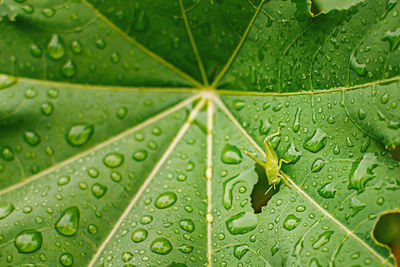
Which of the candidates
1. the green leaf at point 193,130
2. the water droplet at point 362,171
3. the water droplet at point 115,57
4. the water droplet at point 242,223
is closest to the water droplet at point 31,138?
the green leaf at point 193,130

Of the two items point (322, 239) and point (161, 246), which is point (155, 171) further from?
point (322, 239)

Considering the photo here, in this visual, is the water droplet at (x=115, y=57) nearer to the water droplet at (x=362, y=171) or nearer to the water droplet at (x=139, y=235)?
the water droplet at (x=139, y=235)

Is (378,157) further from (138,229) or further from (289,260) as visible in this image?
(138,229)

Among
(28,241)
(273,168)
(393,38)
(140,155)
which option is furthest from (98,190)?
(393,38)

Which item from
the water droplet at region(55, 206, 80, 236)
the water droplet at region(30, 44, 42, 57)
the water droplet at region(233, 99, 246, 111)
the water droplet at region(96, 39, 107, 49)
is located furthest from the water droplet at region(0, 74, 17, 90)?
the water droplet at region(233, 99, 246, 111)

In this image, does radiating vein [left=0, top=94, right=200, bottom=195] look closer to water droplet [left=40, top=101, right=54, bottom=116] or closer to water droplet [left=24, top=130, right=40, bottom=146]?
water droplet [left=24, top=130, right=40, bottom=146]

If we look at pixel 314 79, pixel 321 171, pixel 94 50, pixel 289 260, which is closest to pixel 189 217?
pixel 289 260
